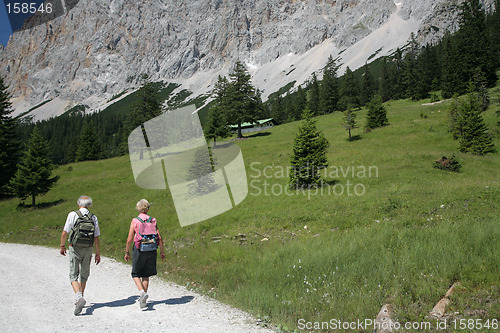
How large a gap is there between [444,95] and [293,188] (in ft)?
174

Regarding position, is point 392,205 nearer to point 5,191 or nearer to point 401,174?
point 401,174

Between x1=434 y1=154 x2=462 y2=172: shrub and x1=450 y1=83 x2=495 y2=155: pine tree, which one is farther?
x1=450 y1=83 x2=495 y2=155: pine tree

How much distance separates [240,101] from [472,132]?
118ft

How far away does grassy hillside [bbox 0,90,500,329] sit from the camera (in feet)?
20.3

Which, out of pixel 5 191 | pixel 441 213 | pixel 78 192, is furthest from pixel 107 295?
pixel 5 191

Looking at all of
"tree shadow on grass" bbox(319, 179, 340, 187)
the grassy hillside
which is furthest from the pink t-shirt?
"tree shadow on grass" bbox(319, 179, 340, 187)

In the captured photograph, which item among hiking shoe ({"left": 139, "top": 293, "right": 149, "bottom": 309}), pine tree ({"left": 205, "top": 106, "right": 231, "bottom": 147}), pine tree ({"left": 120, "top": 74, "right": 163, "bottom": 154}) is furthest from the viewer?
pine tree ({"left": 205, "top": 106, "right": 231, "bottom": 147})

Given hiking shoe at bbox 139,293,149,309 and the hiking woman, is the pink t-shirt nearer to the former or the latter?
the hiking woman

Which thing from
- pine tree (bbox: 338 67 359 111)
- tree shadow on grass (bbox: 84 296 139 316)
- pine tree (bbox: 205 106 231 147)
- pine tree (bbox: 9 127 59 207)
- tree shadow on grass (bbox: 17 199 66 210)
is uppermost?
pine tree (bbox: 338 67 359 111)

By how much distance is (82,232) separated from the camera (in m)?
6.65

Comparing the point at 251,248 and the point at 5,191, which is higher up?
the point at 5,191

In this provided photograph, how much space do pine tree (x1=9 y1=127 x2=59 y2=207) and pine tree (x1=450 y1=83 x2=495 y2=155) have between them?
41364 millimetres

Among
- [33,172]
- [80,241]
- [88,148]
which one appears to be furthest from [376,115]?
[88,148]

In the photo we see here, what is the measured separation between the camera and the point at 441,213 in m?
11.0
